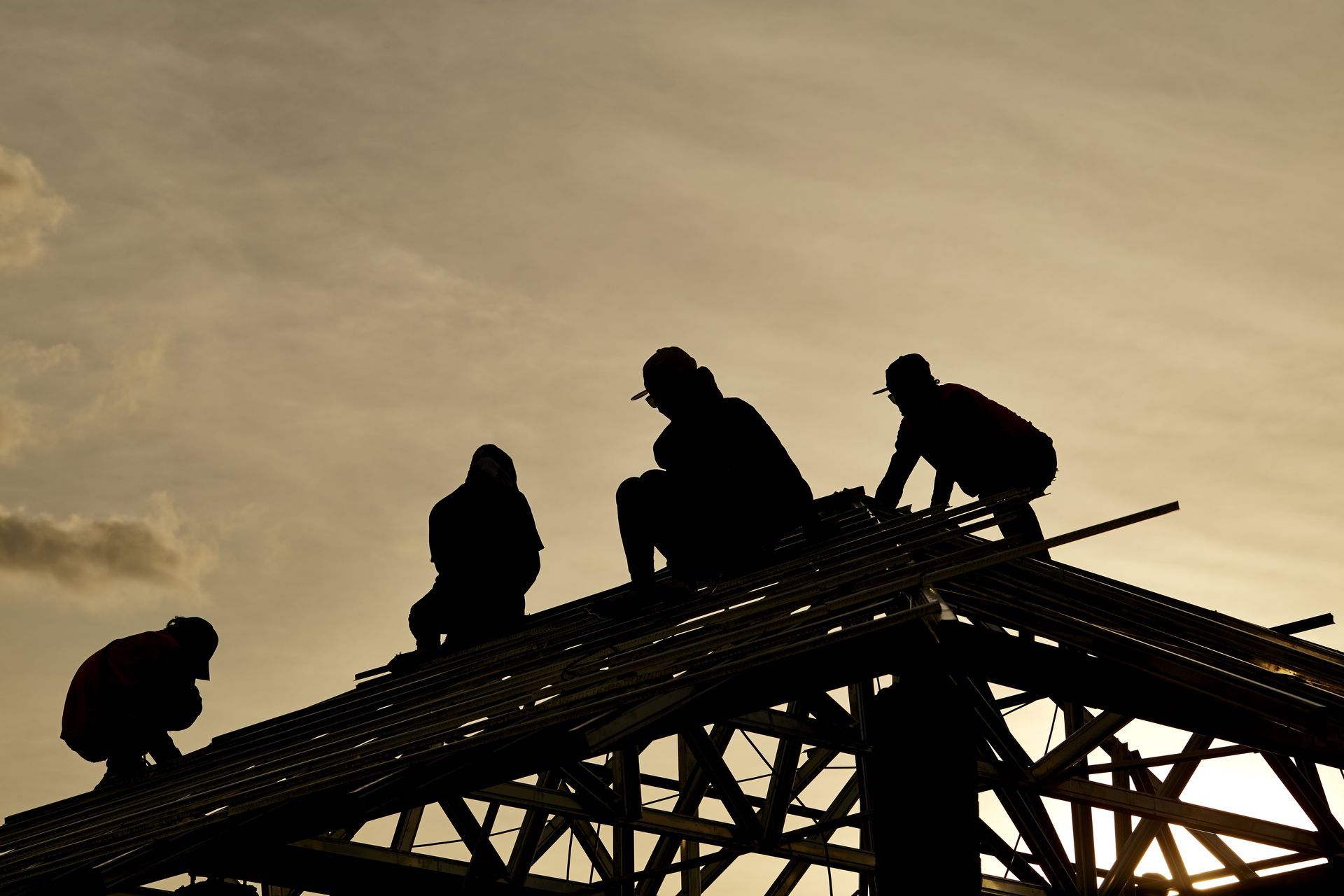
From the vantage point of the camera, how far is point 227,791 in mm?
8000

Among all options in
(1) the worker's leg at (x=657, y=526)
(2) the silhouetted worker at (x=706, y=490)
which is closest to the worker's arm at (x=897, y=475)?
(2) the silhouetted worker at (x=706, y=490)

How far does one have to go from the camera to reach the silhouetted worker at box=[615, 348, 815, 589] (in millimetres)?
10078

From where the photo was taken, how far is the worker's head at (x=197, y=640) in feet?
→ 38.8

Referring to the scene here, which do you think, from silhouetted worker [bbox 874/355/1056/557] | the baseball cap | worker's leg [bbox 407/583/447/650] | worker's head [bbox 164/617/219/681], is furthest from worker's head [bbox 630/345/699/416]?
worker's head [bbox 164/617/219/681]

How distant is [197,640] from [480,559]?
2429 millimetres

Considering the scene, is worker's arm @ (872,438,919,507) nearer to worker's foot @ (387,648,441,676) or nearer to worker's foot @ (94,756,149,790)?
worker's foot @ (387,648,441,676)

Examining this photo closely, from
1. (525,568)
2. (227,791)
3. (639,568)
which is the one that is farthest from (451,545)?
(227,791)

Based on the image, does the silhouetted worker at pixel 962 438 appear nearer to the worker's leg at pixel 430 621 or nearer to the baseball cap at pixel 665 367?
the baseball cap at pixel 665 367

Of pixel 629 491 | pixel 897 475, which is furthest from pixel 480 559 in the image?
pixel 897 475

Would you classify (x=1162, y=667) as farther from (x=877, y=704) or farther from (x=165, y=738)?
(x=165, y=738)

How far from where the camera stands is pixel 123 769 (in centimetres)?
1116

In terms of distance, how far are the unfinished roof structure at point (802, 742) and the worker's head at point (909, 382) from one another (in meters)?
0.92

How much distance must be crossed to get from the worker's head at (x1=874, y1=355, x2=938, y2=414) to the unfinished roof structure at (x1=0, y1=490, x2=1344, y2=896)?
921 millimetres

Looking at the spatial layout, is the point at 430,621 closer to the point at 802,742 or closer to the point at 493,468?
the point at 493,468
